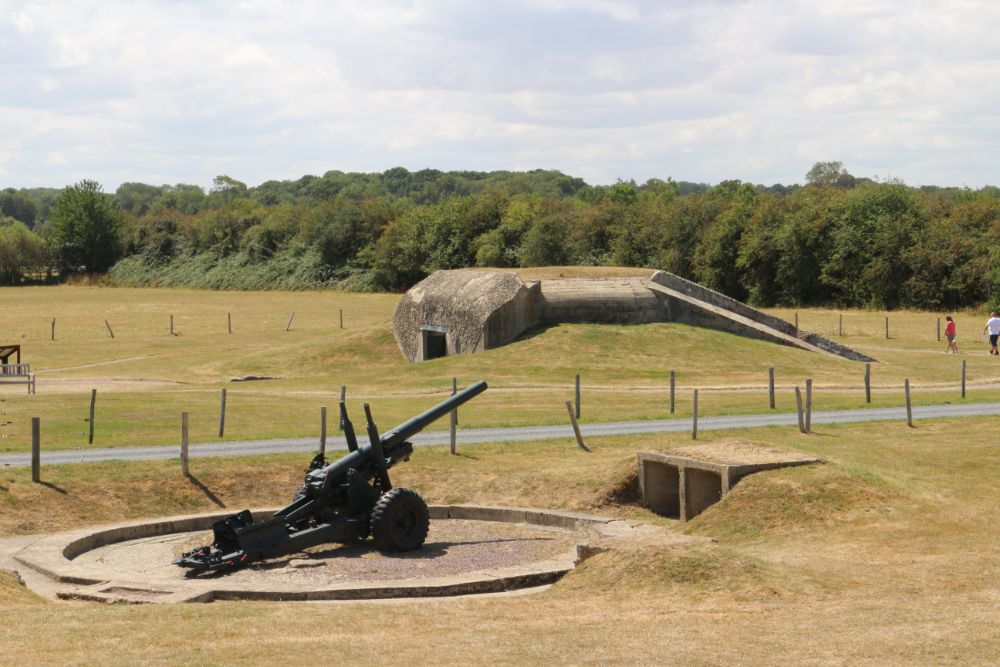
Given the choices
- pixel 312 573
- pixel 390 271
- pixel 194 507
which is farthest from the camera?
pixel 390 271

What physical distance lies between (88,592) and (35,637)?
4.73m

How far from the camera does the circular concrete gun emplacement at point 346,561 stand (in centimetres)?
1869

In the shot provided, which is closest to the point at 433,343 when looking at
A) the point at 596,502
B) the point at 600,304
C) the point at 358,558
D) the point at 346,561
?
the point at 600,304

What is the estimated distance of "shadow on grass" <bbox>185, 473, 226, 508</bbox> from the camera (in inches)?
1006

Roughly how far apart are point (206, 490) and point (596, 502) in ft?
25.4

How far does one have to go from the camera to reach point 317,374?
52750 millimetres

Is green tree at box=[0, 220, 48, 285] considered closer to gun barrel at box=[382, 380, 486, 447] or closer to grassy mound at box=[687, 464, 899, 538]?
gun barrel at box=[382, 380, 486, 447]

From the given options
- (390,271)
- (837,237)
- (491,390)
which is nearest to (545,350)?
(491,390)

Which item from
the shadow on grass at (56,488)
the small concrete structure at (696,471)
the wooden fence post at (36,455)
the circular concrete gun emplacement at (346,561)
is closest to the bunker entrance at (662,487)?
the small concrete structure at (696,471)

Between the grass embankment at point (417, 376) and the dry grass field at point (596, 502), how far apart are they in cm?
18

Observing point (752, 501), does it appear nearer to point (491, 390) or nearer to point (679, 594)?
point (679, 594)

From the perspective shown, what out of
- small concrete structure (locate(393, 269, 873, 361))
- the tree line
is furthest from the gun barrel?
the tree line

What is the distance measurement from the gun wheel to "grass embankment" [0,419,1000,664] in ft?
13.0

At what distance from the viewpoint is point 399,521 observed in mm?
21719
